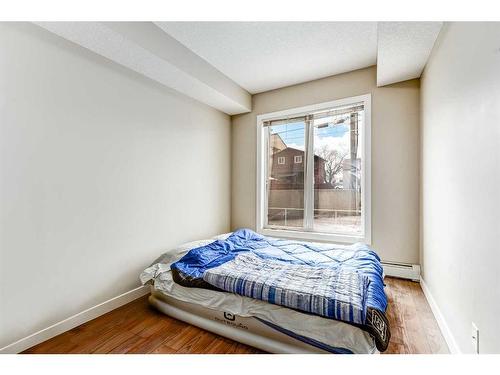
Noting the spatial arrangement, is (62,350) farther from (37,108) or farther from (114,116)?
(114,116)

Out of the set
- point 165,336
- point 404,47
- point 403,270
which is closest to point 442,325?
point 403,270

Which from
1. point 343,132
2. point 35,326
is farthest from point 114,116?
point 343,132

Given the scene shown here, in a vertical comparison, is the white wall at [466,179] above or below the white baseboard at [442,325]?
above

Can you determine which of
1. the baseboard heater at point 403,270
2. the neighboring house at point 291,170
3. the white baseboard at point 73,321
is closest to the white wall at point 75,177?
the white baseboard at point 73,321

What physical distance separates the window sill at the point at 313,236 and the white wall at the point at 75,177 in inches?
53.3

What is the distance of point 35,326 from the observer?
168 centimetres

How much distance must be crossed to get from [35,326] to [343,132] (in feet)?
11.7

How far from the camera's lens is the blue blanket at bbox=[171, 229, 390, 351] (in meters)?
1.36

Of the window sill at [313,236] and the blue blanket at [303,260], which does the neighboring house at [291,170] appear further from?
the blue blanket at [303,260]

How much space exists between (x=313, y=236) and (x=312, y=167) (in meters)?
0.96

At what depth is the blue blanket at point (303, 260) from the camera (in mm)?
1356

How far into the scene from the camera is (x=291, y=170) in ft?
11.7

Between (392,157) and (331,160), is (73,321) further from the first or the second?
(392,157)
